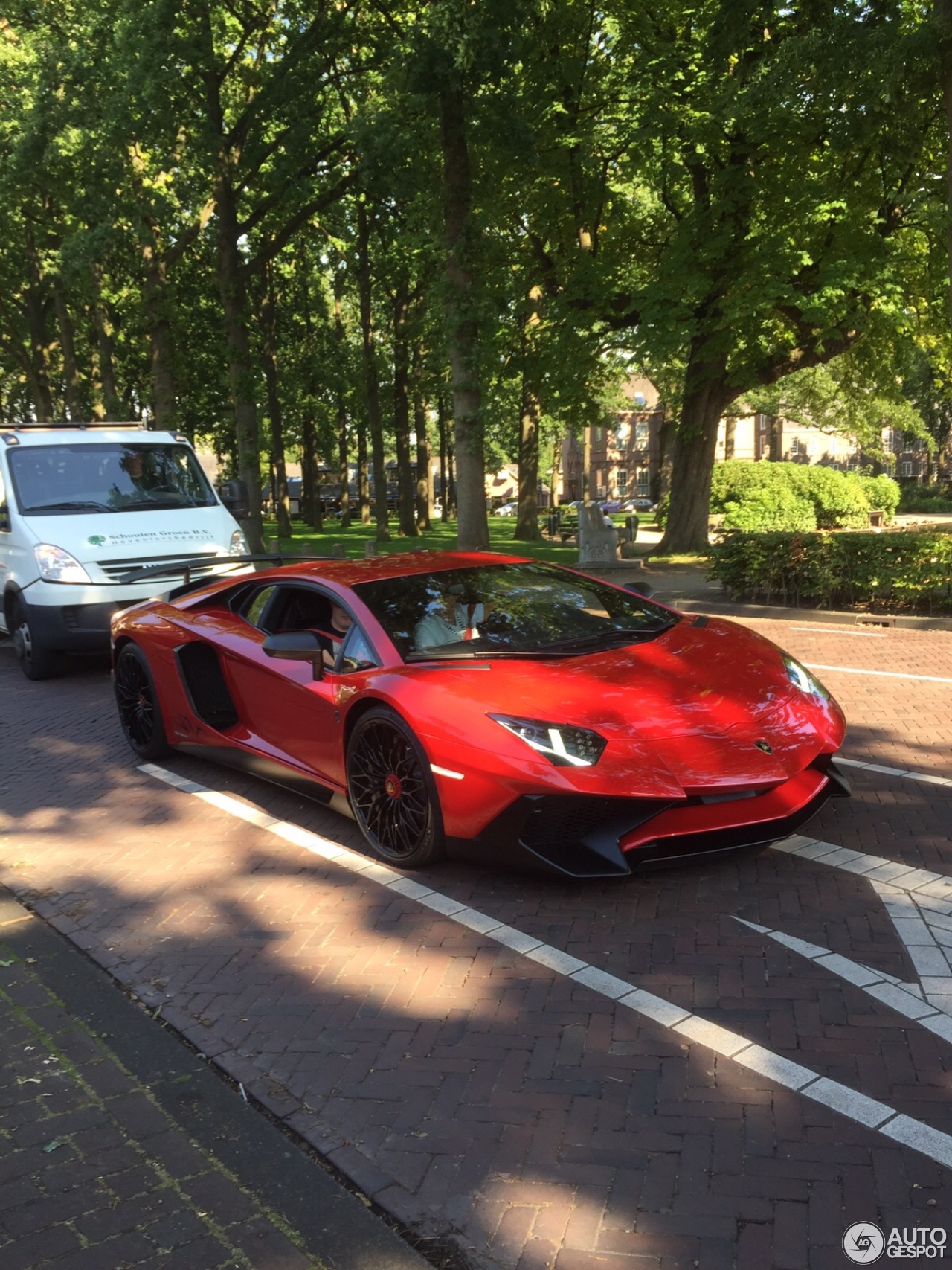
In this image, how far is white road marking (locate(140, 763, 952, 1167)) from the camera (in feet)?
9.10

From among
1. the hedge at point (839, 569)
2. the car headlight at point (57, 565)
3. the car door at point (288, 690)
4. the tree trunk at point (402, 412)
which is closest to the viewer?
the car door at point (288, 690)

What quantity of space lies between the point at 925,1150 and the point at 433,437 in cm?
8366

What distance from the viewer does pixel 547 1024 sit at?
3.42 metres

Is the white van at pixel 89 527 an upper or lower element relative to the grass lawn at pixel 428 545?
upper

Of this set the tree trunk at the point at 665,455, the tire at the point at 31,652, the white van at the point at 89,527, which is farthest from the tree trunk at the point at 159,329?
the tree trunk at the point at 665,455

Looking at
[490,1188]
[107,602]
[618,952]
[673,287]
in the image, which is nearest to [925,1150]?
[490,1188]

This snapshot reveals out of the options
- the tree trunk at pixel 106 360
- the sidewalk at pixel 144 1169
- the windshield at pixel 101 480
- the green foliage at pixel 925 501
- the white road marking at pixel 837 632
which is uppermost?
the tree trunk at pixel 106 360

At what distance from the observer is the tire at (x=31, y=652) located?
988 cm

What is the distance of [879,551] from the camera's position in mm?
12039

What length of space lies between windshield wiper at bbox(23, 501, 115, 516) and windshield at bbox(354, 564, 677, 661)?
579 centimetres

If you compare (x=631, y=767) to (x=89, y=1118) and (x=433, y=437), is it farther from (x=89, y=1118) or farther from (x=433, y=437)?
(x=433, y=437)

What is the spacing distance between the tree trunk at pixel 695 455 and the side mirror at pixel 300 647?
53.0ft

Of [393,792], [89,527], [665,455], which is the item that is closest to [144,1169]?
[393,792]

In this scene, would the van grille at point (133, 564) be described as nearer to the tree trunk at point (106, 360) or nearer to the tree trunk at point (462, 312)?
the tree trunk at point (462, 312)
